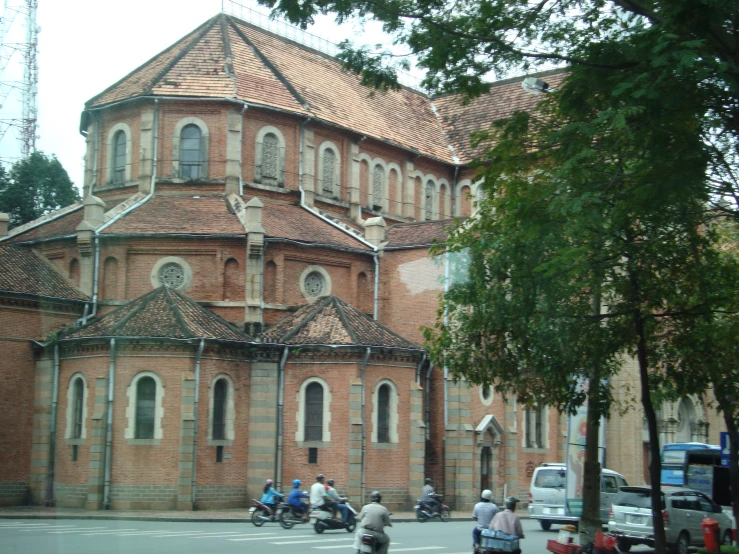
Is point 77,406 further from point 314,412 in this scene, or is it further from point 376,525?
point 376,525

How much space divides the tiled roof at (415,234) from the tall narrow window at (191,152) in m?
8.21

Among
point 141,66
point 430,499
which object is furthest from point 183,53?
point 430,499

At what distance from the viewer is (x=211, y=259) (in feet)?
126

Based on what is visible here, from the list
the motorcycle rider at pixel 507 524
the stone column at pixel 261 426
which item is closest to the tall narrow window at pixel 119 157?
the stone column at pixel 261 426

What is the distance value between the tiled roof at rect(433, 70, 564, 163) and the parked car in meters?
28.0

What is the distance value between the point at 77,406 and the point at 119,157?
11.7 m

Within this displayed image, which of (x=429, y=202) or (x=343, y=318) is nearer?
(x=343, y=318)

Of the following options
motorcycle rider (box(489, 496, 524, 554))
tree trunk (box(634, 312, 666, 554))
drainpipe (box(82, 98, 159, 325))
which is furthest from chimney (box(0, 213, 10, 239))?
motorcycle rider (box(489, 496, 524, 554))

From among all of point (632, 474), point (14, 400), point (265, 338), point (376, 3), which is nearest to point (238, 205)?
point (265, 338)

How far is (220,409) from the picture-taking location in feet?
118

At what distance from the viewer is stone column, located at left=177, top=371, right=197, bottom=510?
33719 millimetres

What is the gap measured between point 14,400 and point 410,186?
68.5ft

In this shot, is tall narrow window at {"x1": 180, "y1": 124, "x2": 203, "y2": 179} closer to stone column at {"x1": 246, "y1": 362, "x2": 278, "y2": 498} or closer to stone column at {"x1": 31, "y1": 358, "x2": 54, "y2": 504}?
stone column at {"x1": 246, "y1": 362, "x2": 278, "y2": 498}

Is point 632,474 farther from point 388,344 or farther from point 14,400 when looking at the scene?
point 14,400
